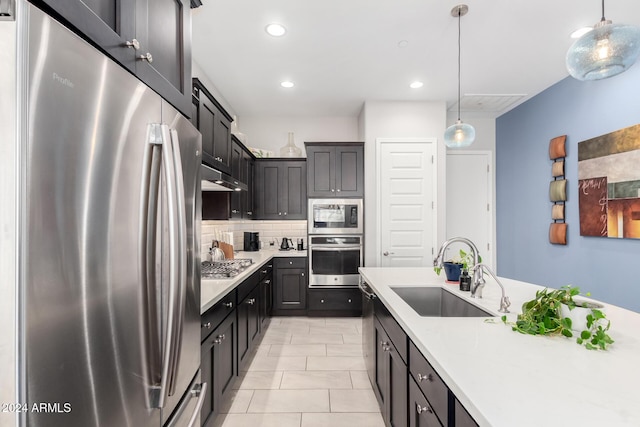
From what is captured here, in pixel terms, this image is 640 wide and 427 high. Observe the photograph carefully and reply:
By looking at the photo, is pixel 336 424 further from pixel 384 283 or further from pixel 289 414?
pixel 384 283

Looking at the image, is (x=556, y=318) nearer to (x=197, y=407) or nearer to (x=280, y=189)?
(x=197, y=407)

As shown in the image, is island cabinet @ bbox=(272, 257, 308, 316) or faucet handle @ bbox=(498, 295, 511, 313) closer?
faucet handle @ bbox=(498, 295, 511, 313)

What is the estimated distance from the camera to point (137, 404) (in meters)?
0.82

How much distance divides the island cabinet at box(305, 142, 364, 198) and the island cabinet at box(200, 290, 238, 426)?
2.32m

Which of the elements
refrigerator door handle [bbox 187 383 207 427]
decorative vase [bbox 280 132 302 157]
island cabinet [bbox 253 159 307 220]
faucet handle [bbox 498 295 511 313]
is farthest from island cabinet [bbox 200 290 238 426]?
decorative vase [bbox 280 132 302 157]

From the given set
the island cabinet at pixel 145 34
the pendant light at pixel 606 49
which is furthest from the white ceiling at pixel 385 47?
the island cabinet at pixel 145 34

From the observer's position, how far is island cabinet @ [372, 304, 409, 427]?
141 cm

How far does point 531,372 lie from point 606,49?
5.04 ft

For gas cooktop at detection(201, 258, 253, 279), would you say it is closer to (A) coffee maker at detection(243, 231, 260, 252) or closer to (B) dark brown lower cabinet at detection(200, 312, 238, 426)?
(B) dark brown lower cabinet at detection(200, 312, 238, 426)

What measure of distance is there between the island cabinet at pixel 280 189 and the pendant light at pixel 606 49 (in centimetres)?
342

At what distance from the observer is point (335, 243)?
4.20 metres

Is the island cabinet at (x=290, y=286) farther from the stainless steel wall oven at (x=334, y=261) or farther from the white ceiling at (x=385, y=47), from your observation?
the white ceiling at (x=385, y=47)

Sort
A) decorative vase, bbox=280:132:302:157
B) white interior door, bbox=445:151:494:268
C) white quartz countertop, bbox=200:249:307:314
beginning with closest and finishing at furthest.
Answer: white quartz countertop, bbox=200:249:307:314 → decorative vase, bbox=280:132:302:157 → white interior door, bbox=445:151:494:268

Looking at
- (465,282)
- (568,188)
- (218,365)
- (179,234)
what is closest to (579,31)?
(568,188)
